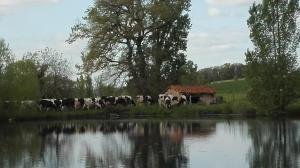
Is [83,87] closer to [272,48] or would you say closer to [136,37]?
[136,37]

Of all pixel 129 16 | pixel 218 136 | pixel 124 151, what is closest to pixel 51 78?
pixel 129 16

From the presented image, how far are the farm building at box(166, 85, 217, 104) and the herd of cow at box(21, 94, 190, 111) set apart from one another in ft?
6.16

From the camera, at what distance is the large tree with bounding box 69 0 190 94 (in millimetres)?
64125

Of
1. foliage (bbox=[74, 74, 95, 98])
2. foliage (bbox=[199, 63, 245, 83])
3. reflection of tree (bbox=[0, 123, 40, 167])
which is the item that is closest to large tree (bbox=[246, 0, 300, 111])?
reflection of tree (bbox=[0, 123, 40, 167])

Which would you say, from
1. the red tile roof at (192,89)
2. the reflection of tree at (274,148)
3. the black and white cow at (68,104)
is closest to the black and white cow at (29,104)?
the black and white cow at (68,104)

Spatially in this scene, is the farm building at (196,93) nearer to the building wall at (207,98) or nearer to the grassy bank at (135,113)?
the building wall at (207,98)

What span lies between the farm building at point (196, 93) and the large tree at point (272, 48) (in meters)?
13.4

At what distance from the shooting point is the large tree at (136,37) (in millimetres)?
64125

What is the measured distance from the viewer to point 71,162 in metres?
21.7

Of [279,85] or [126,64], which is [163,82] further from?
[279,85]

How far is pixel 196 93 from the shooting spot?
69000 millimetres

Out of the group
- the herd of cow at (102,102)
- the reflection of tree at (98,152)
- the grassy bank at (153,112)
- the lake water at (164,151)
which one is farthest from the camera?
the herd of cow at (102,102)

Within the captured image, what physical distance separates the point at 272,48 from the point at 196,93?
16.7 m

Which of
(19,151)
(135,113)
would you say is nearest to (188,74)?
(135,113)
